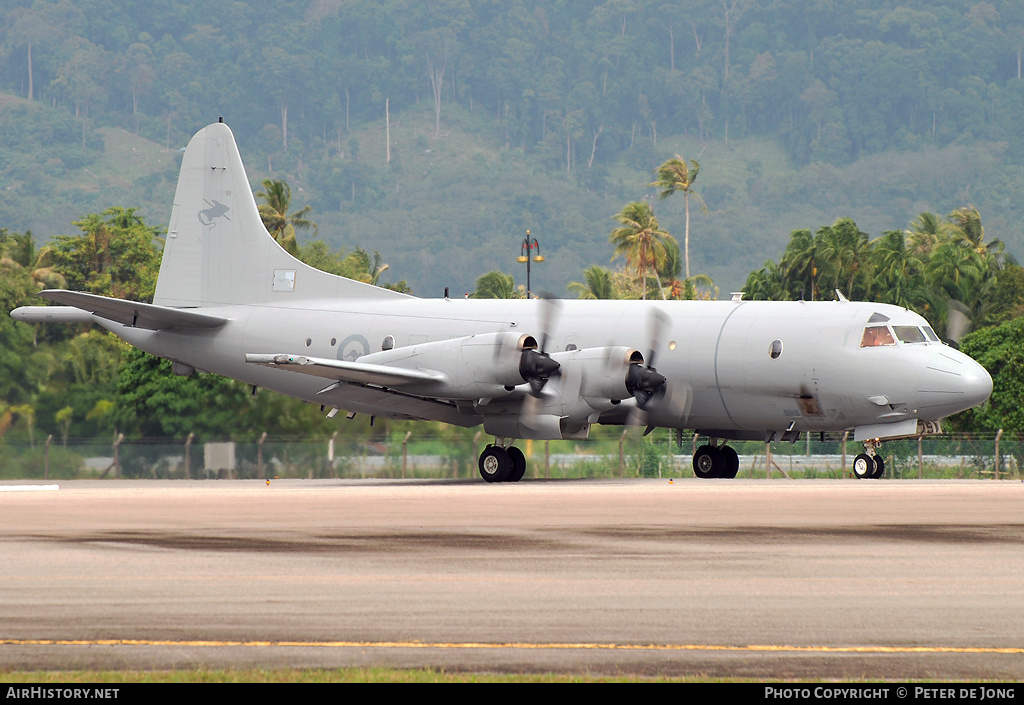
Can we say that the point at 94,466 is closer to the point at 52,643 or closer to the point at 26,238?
the point at 52,643

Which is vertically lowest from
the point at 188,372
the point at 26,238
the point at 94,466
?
the point at 94,466

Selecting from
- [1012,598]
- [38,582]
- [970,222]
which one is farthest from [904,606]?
[970,222]

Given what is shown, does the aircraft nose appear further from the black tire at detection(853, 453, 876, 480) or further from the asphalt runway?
the asphalt runway

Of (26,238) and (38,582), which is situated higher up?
(26,238)

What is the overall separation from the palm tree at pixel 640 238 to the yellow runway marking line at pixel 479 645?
12477cm

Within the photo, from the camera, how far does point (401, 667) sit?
351 inches

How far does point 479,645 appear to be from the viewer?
Answer: 9.72 metres

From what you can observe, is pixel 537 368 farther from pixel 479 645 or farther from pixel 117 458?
pixel 479 645

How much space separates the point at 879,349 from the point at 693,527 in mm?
15549

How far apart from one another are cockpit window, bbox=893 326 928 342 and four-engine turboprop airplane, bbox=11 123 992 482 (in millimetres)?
40

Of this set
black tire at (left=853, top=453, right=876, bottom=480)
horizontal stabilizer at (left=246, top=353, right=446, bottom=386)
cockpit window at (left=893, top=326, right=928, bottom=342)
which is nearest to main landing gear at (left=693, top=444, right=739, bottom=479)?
black tire at (left=853, top=453, right=876, bottom=480)

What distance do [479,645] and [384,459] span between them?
31412 millimetres

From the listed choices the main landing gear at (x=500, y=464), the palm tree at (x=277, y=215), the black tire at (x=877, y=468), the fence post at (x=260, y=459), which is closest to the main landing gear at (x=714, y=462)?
the black tire at (x=877, y=468)

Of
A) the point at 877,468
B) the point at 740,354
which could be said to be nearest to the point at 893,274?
the point at 877,468
